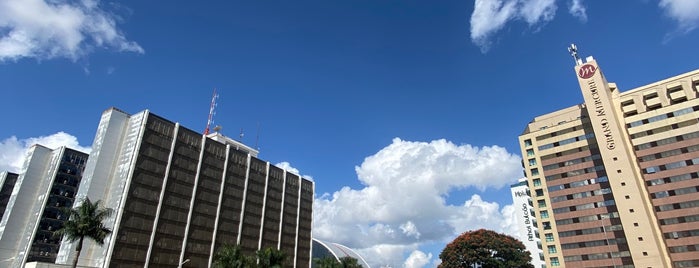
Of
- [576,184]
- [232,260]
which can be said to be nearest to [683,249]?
[576,184]

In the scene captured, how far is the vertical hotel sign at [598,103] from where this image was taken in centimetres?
9188

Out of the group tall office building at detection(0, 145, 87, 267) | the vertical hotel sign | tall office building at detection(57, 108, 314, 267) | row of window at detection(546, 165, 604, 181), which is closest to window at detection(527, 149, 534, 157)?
row of window at detection(546, 165, 604, 181)

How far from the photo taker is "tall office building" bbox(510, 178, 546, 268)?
145m

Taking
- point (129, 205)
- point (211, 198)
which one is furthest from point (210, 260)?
point (129, 205)

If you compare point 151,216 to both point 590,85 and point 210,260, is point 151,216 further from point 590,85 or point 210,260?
point 590,85

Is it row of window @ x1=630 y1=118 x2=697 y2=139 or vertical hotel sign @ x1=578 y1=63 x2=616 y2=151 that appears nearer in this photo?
row of window @ x1=630 y1=118 x2=697 y2=139

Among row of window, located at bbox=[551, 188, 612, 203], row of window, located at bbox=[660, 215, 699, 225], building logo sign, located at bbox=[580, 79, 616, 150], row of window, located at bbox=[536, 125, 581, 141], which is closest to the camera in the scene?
row of window, located at bbox=[660, 215, 699, 225]

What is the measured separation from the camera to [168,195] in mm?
93188

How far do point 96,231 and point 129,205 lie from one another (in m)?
31.0

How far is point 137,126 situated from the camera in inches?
3691

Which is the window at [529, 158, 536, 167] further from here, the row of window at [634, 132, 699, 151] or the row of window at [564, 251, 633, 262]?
the row of window at [564, 251, 633, 262]

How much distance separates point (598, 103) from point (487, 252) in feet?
144

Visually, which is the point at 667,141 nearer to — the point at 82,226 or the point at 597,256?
the point at 597,256

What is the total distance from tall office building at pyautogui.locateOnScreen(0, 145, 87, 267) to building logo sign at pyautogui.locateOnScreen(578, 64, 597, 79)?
127707 mm
